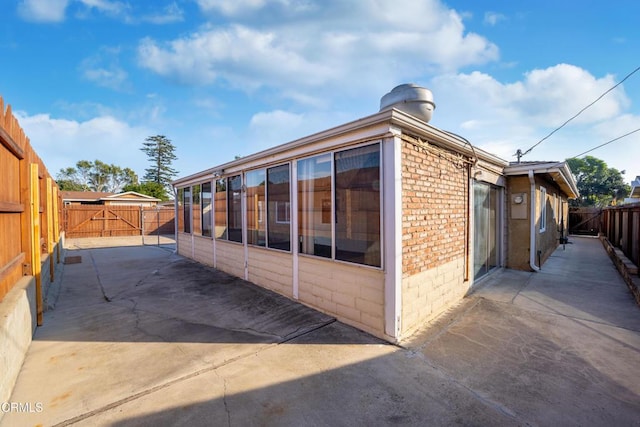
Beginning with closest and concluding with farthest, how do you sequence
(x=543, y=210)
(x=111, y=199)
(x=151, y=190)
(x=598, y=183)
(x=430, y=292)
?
1. (x=430, y=292)
2. (x=543, y=210)
3. (x=111, y=199)
4. (x=598, y=183)
5. (x=151, y=190)

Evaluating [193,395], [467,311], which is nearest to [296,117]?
[467,311]

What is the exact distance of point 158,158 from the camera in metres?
43.6

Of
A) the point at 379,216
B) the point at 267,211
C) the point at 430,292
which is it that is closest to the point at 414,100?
the point at 379,216

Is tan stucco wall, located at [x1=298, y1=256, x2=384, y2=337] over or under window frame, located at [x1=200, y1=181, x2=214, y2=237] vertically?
under

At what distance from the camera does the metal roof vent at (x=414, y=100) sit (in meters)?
4.27

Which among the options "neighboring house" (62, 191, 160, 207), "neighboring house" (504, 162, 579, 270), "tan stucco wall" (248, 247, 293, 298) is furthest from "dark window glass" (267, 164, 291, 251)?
"neighboring house" (62, 191, 160, 207)

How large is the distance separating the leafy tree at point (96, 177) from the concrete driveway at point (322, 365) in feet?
162

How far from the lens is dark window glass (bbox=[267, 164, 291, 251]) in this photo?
5.07 meters

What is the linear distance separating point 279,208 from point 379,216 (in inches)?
88.7

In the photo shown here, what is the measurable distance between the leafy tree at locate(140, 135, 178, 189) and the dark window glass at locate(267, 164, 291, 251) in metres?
43.8

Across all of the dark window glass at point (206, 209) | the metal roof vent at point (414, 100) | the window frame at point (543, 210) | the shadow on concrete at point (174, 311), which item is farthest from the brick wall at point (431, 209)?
the dark window glass at point (206, 209)

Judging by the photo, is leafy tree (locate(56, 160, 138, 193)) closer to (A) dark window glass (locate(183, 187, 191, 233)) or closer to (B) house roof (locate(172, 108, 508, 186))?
(A) dark window glass (locate(183, 187, 191, 233))

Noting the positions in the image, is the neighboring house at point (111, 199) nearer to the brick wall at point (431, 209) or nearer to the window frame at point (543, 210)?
the brick wall at point (431, 209)

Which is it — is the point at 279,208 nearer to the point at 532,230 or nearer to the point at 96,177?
the point at 532,230
